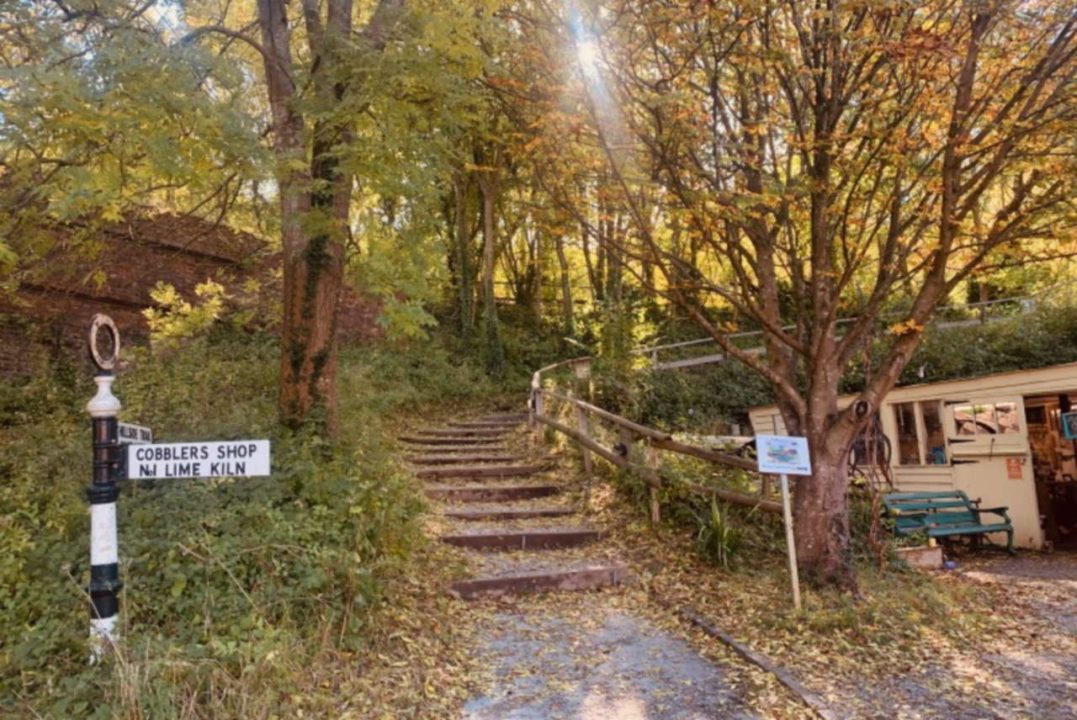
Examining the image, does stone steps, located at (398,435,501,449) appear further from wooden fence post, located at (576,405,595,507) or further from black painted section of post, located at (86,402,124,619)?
black painted section of post, located at (86,402,124,619)

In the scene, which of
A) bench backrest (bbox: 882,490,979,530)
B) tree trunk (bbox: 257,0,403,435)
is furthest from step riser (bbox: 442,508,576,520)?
bench backrest (bbox: 882,490,979,530)

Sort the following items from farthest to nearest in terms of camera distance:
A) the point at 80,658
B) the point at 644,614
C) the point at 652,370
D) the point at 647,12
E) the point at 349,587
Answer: the point at 652,370, the point at 647,12, the point at 644,614, the point at 349,587, the point at 80,658

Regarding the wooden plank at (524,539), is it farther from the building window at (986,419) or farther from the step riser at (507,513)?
the building window at (986,419)

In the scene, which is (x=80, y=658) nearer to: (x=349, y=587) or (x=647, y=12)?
(x=349, y=587)

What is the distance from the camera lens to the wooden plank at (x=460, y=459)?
986cm

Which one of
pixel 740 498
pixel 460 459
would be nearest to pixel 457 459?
pixel 460 459

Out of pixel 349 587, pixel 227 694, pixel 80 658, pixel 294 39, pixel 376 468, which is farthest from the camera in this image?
pixel 294 39

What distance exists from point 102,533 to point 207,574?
732 mm

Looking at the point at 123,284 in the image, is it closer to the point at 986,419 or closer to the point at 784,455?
the point at 784,455

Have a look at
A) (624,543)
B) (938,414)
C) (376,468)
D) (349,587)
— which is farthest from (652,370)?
(349,587)

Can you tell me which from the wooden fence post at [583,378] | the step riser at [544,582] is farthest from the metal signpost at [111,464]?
the wooden fence post at [583,378]

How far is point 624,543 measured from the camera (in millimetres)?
6828

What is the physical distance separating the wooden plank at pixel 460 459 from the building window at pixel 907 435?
684 cm

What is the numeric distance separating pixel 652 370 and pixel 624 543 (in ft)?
29.7
